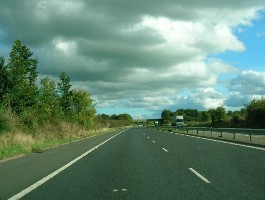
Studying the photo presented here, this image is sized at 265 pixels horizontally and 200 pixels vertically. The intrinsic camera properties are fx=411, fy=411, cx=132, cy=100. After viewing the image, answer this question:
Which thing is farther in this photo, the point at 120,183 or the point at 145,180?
the point at 145,180

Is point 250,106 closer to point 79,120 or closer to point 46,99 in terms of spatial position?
point 79,120

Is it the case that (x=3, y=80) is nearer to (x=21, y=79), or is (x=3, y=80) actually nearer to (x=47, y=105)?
(x=21, y=79)

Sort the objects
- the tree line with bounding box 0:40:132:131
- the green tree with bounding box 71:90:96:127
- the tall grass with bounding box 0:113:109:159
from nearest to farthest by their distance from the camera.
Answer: the tall grass with bounding box 0:113:109:159 → the tree line with bounding box 0:40:132:131 → the green tree with bounding box 71:90:96:127

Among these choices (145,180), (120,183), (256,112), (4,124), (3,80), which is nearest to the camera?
(120,183)

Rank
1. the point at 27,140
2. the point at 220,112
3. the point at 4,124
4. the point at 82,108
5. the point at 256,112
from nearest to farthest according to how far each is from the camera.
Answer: the point at 4,124, the point at 27,140, the point at 256,112, the point at 82,108, the point at 220,112

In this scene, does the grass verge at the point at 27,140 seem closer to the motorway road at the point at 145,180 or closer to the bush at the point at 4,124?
the bush at the point at 4,124

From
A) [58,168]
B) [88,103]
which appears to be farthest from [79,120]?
[58,168]

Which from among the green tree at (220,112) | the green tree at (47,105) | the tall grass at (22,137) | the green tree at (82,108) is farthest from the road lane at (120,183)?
the green tree at (220,112)

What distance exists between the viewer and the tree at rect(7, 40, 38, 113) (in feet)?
119

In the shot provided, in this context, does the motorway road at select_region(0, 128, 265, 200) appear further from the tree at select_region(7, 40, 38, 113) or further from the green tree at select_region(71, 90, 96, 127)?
the green tree at select_region(71, 90, 96, 127)

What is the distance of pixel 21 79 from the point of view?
37.2 m

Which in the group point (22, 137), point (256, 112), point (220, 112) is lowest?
point (22, 137)

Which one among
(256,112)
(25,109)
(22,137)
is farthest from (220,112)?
(22,137)

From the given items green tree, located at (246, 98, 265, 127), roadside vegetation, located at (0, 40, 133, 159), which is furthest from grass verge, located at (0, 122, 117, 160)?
green tree, located at (246, 98, 265, 127)
